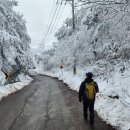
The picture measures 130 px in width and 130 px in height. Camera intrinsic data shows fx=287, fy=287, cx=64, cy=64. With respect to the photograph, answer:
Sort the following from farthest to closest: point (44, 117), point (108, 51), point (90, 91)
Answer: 1. point (108, 51)
2. point (44, 117)
3. point (90, 91)

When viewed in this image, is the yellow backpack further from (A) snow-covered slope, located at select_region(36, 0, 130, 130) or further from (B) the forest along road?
(A) snow-covered slope, located at select_region(36, 0, 130, 130)

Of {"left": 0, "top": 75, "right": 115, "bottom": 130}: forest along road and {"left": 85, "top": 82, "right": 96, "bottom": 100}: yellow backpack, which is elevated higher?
{"left": 85, "top": 82, "right": 96, "bottom": 100}: yellow backpack

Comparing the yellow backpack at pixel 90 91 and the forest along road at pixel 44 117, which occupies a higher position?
the yellow backpack at pixel 90 91

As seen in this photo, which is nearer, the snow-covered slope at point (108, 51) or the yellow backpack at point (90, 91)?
the yellow backpack at point (90, 91)

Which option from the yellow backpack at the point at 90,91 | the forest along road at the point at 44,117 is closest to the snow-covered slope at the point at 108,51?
the forest along road at the point at 44,117

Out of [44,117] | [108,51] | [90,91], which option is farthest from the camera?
[108,51]

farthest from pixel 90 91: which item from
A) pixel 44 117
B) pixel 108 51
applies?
pixel 108 51

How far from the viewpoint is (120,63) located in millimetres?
22453

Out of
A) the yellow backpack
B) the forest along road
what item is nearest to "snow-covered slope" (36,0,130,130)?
the forest along road

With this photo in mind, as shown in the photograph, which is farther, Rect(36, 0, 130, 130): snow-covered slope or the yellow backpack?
Rect(36, 0, 130, 130): snow-covered slope

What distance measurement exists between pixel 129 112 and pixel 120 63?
12.2 m

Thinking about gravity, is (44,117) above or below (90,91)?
below

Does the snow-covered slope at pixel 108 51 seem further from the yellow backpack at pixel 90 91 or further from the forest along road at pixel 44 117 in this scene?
the yellow backpack at pixel 90 91

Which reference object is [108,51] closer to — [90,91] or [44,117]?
[44,117]
